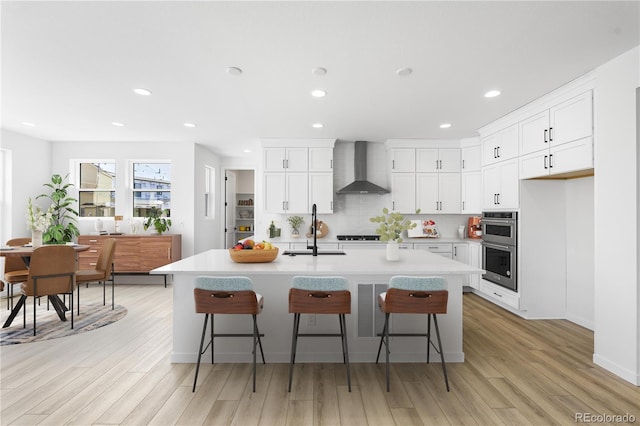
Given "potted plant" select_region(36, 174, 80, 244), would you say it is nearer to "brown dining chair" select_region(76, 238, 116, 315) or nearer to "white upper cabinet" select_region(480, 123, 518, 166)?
"brown dining chair" select_region(76, 238, 116, 315)

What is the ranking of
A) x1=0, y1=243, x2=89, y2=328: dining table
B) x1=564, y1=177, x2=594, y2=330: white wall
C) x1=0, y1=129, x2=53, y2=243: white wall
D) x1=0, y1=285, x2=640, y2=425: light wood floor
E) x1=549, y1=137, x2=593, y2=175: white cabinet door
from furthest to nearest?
x1=0, y1=129, x2=53, y2=243: white wall → x1=564, y1=177, x2=594, y2=330: white wall → x1=0, y1=243, x2=89, y2=328: dining table → x1=549, y1=137, x2=593, y2=175: white cabinet door → x1=0, y1=285, x2=640, y2=425: light wood floor

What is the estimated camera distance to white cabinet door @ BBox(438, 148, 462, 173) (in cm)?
577

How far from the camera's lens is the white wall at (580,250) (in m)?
3.87

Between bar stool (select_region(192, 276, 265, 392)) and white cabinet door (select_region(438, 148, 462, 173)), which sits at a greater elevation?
white cabinet door (select_region(438, 148, 462, 173))

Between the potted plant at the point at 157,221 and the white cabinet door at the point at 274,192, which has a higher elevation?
the white cabinet door at the point at 274,192

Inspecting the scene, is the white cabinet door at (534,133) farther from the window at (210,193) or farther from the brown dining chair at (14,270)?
the brown dining chair at (14,270)

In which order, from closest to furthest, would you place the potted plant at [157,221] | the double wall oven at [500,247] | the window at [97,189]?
the double wall oven at [500,247], the potted plant at [157,221], the window at [97,189]

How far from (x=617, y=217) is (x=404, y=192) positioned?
3227mm

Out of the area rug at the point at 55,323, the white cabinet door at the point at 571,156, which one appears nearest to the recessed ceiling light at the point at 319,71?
the white cabinet door at the point at 571,156

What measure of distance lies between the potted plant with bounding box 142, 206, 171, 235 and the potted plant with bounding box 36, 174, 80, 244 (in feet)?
3.80

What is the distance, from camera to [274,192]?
5684 millimetres

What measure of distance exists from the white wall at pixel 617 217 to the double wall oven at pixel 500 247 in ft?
4.20

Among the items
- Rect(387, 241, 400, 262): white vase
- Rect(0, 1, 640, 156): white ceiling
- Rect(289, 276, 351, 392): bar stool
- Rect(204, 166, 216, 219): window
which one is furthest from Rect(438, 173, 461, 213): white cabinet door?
Rect(204, 166, 216, 219): window

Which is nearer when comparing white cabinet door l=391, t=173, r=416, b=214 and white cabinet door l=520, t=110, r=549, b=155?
white cabinet door l=520, t=110, r=549, b=155
